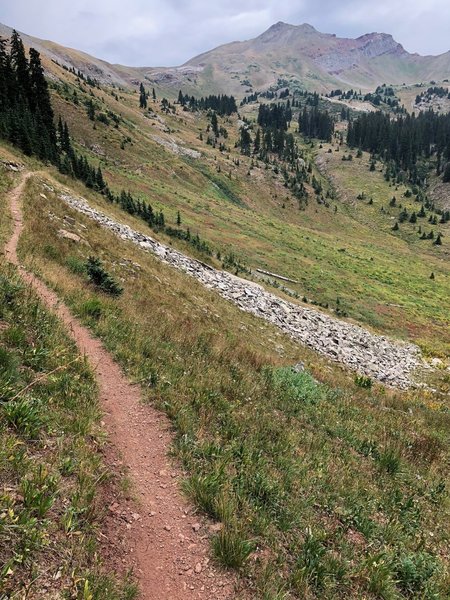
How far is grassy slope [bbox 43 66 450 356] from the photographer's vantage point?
41.1m

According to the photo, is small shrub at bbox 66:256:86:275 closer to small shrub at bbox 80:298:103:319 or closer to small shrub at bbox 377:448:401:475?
small shrub at bbox 80:298:103:319

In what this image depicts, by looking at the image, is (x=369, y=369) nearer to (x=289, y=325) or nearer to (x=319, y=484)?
(x=289, y=325)

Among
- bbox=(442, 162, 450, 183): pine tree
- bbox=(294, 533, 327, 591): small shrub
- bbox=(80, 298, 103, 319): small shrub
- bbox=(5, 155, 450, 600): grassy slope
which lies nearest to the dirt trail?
bbox=(5, 155, 450, 600): grassy slope

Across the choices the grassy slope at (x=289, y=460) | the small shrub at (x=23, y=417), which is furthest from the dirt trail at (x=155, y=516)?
the small shrub at (x=23, y=417)

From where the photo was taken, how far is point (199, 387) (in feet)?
27.0

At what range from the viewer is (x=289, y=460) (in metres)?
6.68

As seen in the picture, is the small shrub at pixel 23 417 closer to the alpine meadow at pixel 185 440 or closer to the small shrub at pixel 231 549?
the alpine meadow at pixel 185 440

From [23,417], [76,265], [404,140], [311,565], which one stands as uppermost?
[404,140]

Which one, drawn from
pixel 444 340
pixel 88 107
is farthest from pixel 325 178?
pixel 444 340

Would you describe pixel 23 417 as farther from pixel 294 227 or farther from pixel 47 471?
pixel 294 227

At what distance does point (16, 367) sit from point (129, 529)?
3.13m

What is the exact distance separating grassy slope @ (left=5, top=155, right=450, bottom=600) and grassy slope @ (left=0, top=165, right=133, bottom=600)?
152cm

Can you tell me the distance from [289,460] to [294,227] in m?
73.6

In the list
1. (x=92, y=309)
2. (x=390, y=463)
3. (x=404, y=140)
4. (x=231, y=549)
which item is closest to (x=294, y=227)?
(x=92, y=309)
